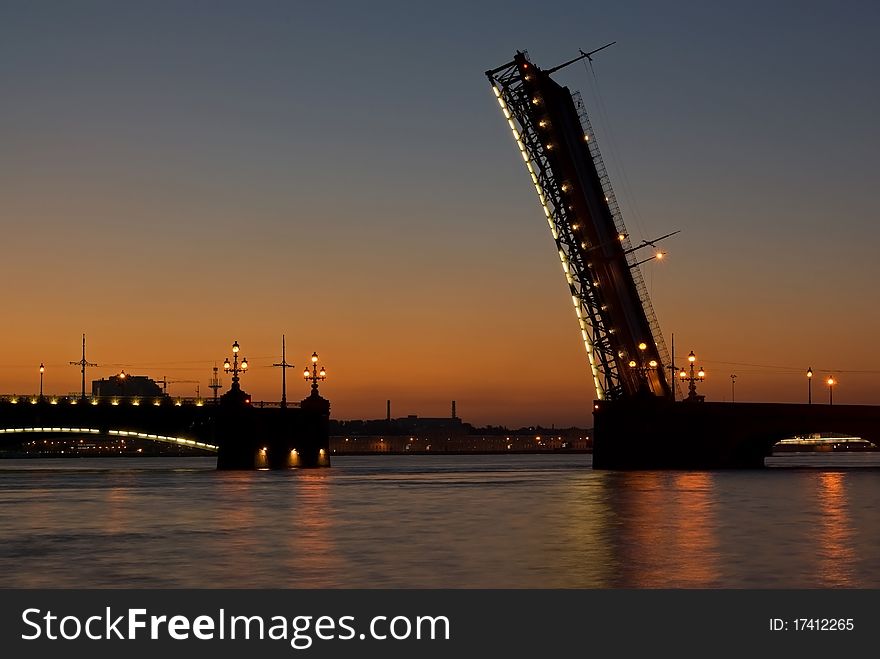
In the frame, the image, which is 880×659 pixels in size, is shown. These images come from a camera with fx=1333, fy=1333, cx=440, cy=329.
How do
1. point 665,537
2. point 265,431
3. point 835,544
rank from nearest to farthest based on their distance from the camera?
point 835,544
point 665,537
point 265,431

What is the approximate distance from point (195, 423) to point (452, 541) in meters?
57.7

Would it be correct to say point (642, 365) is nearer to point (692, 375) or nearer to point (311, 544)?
point (692, 375)

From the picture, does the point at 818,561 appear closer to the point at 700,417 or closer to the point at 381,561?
the point at 381,561

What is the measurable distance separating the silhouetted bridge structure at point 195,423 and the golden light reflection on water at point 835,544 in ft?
150

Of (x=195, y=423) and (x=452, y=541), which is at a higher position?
(x=195, y=423)

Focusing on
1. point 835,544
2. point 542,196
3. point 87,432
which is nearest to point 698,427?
point 542,196

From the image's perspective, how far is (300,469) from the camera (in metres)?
83.6

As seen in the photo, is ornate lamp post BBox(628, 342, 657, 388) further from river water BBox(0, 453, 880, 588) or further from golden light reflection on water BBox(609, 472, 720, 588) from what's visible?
river water BBox(0, 453, 880, 588)

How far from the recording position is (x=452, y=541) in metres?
24.2

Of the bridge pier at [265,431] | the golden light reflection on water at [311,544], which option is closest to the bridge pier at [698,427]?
the bridge pier at [265,431]

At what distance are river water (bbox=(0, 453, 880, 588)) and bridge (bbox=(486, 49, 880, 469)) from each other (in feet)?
51.0
